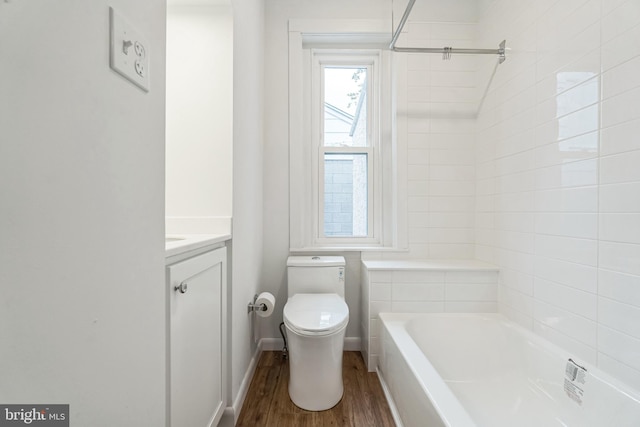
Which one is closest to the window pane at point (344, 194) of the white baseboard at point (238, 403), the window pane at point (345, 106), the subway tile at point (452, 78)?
the window pane at point (345, 106)

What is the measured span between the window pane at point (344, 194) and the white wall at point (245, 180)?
0.57 m

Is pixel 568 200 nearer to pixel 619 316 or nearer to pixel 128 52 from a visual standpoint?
pixel 619 316

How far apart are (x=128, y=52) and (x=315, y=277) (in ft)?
5.12

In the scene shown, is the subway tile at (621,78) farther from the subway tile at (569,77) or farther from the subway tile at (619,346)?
the subway tile at (619,346)

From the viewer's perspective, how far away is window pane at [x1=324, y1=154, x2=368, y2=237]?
7.53ft

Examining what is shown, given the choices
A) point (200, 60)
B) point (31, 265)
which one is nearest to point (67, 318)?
point (31, 265)

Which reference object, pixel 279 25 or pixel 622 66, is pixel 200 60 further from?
pixel 622 66

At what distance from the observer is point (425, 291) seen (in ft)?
5.85

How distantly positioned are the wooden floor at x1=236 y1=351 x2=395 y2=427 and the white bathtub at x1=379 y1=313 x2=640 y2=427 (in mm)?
93

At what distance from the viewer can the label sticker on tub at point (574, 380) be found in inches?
44.7

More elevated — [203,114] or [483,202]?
[203,114]

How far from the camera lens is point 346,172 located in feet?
7.54

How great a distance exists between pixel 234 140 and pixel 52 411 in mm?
1134

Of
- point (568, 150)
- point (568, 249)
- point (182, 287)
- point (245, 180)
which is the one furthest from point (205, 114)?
point (568, 249)
